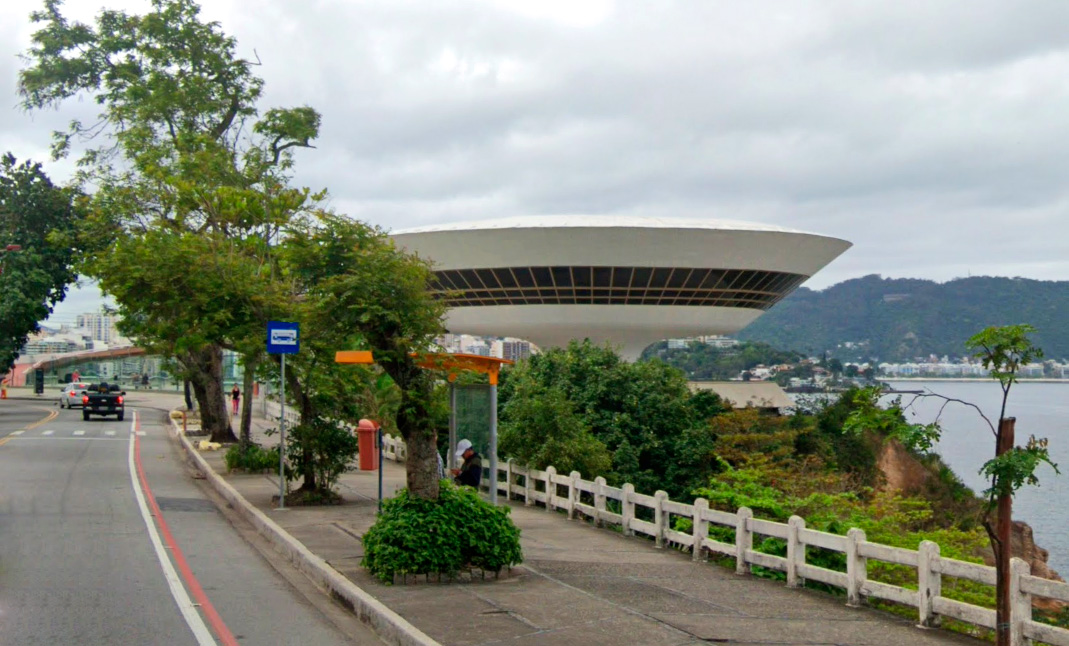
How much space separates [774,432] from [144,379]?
302 ft

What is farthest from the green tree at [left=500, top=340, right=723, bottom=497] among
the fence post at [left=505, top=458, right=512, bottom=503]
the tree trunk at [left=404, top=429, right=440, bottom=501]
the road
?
the tree trunk at [left=404, top=429, right=440, bottom=501]

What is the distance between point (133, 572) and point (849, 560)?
8430mm

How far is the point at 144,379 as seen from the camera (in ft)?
373

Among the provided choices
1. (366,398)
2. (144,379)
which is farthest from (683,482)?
(144,379)

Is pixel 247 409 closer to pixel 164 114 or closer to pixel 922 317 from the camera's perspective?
pixel 164 114

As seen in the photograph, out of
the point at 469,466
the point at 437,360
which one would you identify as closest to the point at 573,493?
the point at 469,466

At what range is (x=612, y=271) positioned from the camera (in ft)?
133

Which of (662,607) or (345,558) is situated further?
(345,558)

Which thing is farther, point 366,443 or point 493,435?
point 366,443

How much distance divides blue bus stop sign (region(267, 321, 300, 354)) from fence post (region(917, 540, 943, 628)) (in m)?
11.2

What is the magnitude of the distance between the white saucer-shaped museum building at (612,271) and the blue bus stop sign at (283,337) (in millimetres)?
20280

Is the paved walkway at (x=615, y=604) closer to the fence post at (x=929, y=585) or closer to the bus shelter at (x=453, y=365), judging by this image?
the fence post at (x=929, y=585)

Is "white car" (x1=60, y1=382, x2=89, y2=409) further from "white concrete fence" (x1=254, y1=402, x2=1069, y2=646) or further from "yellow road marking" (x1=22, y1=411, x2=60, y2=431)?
"white concrete fence" (x1=254, y1=402, x2=1069, y2=646)

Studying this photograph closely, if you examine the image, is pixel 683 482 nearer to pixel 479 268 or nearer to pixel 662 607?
pixel 479 268
